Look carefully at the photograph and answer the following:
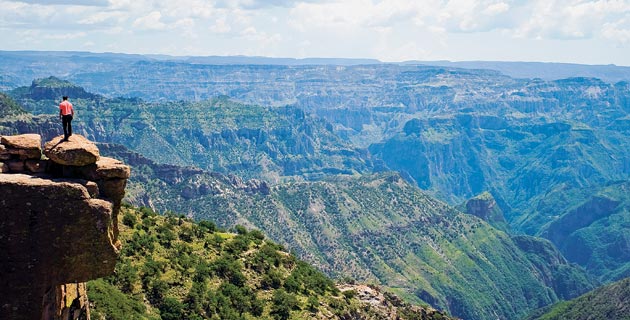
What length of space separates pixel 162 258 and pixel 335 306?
2970cm

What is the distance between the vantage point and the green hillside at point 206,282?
79875 millimetres

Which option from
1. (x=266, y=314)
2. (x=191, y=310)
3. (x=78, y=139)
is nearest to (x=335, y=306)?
(x=266, y=314)

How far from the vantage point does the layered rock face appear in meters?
42.7

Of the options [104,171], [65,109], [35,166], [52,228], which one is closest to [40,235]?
[52,228]

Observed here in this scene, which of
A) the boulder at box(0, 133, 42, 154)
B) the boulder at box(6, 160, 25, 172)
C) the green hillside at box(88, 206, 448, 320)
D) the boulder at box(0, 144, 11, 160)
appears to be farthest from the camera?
the green hillside at box(88, 206, 448, 320)

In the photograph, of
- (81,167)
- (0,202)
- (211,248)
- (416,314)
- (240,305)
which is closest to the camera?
(0,202)

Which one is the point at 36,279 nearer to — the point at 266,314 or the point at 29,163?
the point at 29,163

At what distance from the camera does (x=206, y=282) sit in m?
90.5

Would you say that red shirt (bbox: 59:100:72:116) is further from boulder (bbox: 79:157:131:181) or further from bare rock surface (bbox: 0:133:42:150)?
boulder (bbox: 79:157:131:181)

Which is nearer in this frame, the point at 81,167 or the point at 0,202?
the point at 0,202

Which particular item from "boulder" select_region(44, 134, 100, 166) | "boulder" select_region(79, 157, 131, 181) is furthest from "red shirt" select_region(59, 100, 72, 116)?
"boulder" select_region(79, 157, 131, 181)

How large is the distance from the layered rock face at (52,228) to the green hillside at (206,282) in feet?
82.5

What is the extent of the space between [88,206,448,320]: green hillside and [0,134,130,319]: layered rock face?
25.2 metres

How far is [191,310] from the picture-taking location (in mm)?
82312
